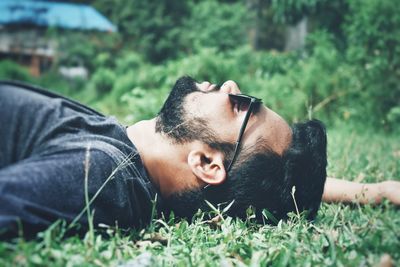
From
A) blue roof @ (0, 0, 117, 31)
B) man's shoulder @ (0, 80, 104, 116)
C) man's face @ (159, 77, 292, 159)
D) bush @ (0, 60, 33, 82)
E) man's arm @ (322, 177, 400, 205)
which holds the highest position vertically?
man's shoulder @ (0, 80, 104, 116)

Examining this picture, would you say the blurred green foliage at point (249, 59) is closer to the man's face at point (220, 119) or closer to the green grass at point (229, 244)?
the man's face at point (220, 119)

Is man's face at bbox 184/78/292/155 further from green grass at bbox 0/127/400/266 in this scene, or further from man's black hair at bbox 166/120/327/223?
green grass at bbox 0/127/400/266

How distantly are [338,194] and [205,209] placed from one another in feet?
3.25

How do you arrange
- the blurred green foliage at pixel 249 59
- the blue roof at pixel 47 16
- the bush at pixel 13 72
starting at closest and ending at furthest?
the blurred green foliage at pixel 249 59 → the bush at pixel 13 72 → the blue roof at pixel 47 16

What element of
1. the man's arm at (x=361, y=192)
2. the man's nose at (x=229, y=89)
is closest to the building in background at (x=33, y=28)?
the man's nose at (x=229, y=89)

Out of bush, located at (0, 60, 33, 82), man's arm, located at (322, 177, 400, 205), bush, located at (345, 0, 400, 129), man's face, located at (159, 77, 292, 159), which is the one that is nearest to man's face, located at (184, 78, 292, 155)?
man's face, located at (159, 77, 292, 159)

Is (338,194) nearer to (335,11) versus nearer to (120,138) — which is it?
(120,138)

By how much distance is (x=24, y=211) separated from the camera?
62.9 inches

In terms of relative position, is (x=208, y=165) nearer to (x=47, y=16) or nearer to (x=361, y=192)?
(x=361, y=192)

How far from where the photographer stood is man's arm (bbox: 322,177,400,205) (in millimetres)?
2582

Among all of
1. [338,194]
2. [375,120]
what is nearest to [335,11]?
[375,120]

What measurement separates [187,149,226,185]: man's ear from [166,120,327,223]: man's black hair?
1.9 inches

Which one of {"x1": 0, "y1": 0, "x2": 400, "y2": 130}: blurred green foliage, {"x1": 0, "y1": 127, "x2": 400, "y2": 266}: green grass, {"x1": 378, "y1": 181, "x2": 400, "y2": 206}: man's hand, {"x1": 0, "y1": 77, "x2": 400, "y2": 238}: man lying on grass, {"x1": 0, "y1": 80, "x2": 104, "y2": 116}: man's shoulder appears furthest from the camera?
{"x1": 0, "y1": 0, "x2": 400, "y2": 130}: blurred green foliage

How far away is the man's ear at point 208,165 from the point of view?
236 cm
